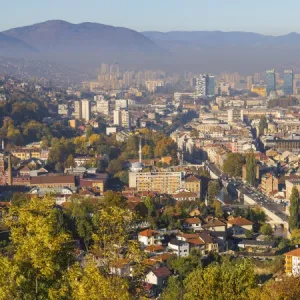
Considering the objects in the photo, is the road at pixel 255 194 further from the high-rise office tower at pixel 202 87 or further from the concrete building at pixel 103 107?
the high-rise office tower at pixel 202 87

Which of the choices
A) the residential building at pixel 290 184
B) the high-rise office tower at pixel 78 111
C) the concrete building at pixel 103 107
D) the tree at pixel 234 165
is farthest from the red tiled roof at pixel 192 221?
the concrete building at pixel 103 107

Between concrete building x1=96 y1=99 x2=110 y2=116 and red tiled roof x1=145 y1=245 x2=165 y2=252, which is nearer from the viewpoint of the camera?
red tiled roof x1=145 y1=245 x2=165 y2=252

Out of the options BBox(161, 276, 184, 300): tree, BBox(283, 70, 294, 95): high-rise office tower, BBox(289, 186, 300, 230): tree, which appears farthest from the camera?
BBox(283, 70, 294, 95): high-rise office tower

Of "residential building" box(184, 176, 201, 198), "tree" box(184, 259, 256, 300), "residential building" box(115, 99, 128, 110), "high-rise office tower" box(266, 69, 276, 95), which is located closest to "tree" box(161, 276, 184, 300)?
"tree" box(184, 259, 256, 300)

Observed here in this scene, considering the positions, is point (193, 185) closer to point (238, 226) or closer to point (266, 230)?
point (238, 226)

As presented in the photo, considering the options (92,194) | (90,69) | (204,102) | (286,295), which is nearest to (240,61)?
(90,69)

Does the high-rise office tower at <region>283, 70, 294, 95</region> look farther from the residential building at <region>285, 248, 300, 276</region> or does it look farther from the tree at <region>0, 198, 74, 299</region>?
the tree at <region>0, 198, 74, 299</region>
